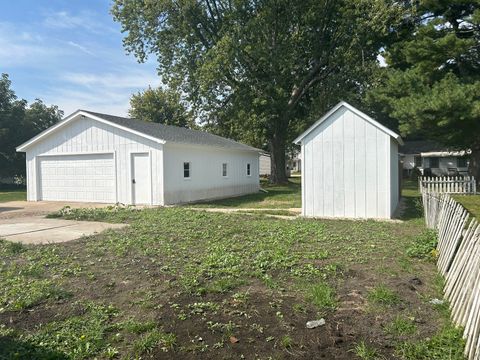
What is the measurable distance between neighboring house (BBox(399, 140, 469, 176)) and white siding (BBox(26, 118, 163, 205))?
2595 centimetres

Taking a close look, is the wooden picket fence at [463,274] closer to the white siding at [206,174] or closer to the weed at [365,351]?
the weed at [365,351]

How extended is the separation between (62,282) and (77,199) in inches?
556

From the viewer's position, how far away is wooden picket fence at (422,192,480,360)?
336cm

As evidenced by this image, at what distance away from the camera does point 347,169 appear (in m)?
12.1

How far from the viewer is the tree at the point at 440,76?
16891 mm

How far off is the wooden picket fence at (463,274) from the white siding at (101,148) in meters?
12.2

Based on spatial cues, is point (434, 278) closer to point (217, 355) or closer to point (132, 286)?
point (217, 355)

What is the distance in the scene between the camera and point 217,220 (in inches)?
446

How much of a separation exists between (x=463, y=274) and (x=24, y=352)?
4.45 m

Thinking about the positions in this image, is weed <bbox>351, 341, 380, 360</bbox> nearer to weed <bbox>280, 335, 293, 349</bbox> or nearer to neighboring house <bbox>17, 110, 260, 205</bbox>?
weed <bbox>280, 335, 293, 349</bbox>

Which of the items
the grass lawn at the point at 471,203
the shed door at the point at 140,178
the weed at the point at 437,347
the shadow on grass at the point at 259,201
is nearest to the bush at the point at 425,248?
the weed at the point at 437,347

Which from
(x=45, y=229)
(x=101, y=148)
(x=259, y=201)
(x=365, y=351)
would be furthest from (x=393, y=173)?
(x=101, y=148)

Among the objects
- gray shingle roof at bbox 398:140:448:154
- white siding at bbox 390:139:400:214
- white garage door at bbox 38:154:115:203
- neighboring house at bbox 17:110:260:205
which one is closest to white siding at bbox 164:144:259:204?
neighboring house at bbox 17:110:260:205

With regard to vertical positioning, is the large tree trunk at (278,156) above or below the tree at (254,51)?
below
